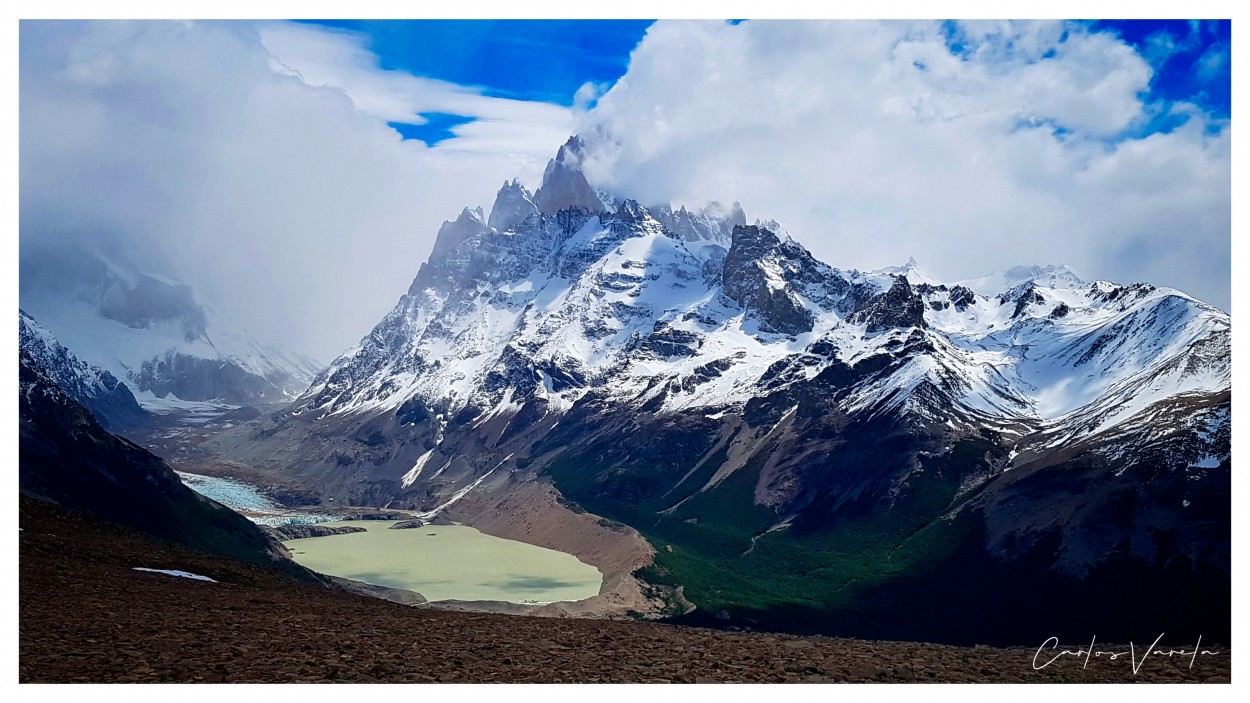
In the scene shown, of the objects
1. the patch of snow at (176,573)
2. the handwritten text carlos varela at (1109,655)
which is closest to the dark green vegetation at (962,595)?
the handwritten text carlos varela at (1109,655)

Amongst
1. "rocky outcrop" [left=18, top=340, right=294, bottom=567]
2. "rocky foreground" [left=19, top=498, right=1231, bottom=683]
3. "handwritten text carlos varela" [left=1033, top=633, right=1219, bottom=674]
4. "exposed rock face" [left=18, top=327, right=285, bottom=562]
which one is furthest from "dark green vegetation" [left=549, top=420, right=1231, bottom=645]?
"rocky foreground" [left=19, top=498, right=1231, bottom=683]

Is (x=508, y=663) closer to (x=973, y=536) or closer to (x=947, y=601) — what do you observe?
(x=947, y=601)

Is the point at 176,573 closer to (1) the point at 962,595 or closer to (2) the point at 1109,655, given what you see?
(2) the point at 1109,655

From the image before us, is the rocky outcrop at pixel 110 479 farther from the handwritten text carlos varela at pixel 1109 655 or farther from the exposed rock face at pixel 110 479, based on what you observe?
the handwritten text carlos varela at pixel 1109 655

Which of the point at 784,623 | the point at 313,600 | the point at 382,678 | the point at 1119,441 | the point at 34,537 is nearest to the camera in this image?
the point at 382,678

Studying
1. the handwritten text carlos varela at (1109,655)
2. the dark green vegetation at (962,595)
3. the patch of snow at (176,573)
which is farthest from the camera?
the dark green vegetation at (962,595)

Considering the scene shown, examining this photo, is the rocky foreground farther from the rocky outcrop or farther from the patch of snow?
the rocky outcrop

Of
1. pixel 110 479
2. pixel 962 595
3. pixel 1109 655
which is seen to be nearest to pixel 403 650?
pixel 1109 655

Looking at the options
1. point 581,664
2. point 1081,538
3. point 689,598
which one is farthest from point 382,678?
point 1081,538
